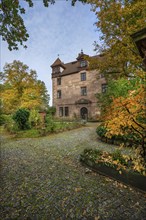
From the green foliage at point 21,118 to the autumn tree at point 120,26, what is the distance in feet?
33.8

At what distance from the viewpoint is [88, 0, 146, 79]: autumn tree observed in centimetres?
871

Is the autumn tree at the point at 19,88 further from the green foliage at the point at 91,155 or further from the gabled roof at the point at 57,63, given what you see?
the green foliage at the point at 91,155

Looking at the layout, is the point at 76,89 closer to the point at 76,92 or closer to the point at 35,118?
the point at 76,92

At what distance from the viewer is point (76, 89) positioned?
2594cm

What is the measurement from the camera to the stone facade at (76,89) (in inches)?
941

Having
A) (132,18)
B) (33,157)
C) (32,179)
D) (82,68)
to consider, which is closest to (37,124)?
(33,157)

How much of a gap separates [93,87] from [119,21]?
48.7ft

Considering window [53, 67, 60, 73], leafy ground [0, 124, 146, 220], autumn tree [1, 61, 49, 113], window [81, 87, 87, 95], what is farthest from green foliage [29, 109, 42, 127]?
window [53, 67, 60, 73]

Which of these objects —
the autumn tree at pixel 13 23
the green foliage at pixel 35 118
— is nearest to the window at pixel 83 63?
the green foliage at pixel 35 118

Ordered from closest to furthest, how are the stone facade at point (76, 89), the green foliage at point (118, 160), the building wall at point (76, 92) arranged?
the green foliage at point (118, 160), the building wall at point (76, 92), the stone facade at point (76, 89)

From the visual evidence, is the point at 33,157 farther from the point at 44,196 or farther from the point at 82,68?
the point at 82,68

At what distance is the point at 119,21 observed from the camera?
31.3 feet

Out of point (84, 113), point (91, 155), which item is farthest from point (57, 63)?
point (91, 155)

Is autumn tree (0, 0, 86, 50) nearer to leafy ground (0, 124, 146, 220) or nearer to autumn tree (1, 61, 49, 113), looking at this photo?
leafy ground (0, 124, 146, 220)
